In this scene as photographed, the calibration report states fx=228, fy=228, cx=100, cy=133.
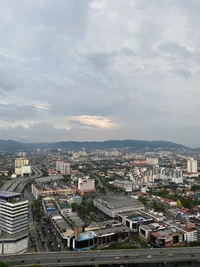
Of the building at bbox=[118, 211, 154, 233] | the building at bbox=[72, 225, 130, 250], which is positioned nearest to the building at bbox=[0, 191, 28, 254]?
the building at bbox=[72, 225, 130, 250]

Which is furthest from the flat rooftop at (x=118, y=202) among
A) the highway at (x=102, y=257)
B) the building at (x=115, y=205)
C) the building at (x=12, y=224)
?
the building at (x=12, y=224)

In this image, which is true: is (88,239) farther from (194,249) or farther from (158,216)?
(158,216)

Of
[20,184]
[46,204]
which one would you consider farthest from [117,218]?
[20,184]

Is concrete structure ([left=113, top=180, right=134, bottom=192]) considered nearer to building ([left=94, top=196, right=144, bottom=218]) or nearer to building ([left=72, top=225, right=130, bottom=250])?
building ([left=94, top=196, right=144, bottom=218])

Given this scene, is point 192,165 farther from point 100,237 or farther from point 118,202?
point 100,237

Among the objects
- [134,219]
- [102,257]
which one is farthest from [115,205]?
[102,257]

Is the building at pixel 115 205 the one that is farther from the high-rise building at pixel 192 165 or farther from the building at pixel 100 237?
the high-rise building at pixel 192 165

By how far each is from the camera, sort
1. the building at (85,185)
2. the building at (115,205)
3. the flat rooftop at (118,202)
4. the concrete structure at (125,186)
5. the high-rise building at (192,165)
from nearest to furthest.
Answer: the building at (115,205), the flat rooftop at (118,202), the building at (85,185), the concrete structure at (125,186), the high-rise building at (192,165)
